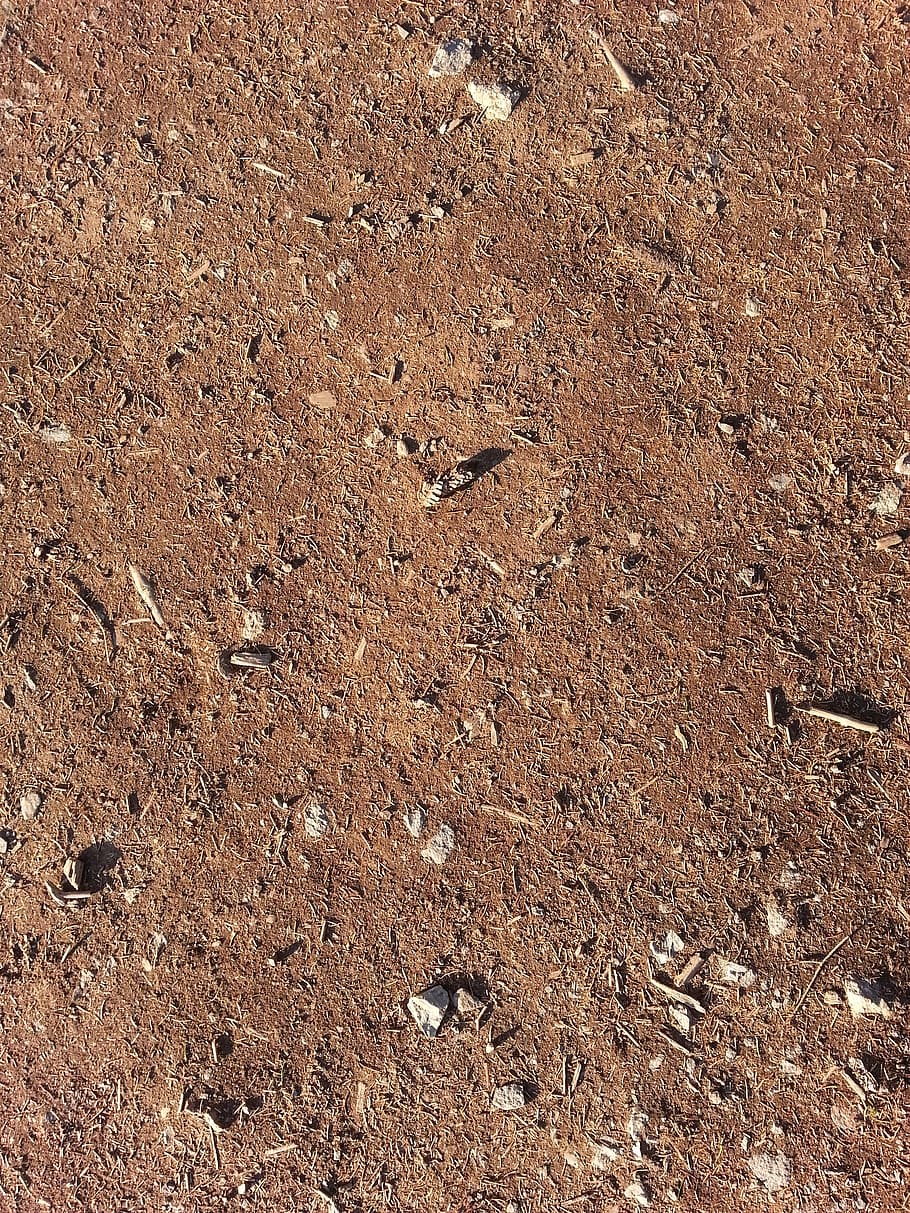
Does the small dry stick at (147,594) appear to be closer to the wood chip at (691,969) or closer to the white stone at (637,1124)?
the wood chip at (691,969)

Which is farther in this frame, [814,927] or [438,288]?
[438,288]

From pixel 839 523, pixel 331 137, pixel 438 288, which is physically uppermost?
pixel 331 137

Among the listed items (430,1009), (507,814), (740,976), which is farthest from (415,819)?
(740,976)

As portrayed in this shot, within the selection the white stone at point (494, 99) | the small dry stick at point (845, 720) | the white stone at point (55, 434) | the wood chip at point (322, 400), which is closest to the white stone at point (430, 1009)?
the small dry stick at point (845, 720)

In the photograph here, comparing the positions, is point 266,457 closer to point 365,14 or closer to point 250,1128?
point 365,14

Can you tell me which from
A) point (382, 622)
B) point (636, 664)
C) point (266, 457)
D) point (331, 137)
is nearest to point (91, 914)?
point (382, 622)

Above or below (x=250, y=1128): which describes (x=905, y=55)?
above

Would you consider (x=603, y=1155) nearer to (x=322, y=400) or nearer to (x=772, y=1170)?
(x=772, y=1170)
